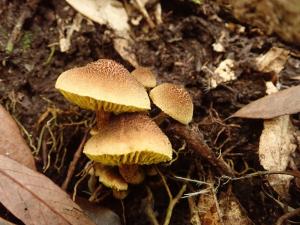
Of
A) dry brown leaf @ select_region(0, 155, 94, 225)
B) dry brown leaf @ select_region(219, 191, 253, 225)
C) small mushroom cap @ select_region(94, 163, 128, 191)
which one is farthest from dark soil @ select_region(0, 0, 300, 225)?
dry brown leaf @ select_region(0, 155, 94, 225)

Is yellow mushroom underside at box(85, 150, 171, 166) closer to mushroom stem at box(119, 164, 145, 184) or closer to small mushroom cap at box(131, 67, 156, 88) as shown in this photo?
mushroom stem at box(119, 164, 145, 184)

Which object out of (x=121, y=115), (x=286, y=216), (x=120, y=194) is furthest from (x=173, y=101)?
(x=286, y=216)

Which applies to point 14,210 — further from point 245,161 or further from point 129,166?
A: point 245,161

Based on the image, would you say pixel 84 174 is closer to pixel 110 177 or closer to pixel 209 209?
pixel 110 177

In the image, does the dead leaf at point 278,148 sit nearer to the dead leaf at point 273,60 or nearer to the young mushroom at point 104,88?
the dead leaf at point 273,60

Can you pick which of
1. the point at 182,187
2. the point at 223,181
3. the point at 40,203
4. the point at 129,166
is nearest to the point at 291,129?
the point at 223,181

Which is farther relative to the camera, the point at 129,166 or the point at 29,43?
the point at 29,43
